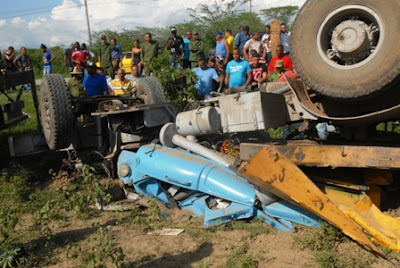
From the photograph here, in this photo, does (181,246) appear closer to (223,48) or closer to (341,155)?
(341,155)

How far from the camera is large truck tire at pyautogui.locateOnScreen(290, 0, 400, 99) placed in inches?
132

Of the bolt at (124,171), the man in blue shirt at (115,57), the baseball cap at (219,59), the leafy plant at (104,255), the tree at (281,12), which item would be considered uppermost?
the tree at (281,12)

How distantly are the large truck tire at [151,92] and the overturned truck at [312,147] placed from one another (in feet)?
4.77

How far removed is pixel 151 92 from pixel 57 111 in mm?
1646

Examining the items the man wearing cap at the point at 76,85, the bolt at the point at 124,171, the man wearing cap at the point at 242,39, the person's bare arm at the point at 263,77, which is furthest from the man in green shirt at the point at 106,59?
the bolt at the point at 124,171

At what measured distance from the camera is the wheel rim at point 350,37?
3469 millimetres

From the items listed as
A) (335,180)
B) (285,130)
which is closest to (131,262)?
(335,180)

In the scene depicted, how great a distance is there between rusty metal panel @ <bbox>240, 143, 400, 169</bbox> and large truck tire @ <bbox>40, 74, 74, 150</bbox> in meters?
3.18

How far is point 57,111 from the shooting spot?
6117 mm

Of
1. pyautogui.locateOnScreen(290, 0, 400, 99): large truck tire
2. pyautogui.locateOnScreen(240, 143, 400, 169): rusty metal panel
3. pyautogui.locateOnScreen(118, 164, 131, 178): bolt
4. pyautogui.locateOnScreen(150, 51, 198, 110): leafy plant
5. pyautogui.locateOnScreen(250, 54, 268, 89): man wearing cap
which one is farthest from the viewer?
pyautogui.locateOnScreen(150, 51, 198, 110): leafy plant

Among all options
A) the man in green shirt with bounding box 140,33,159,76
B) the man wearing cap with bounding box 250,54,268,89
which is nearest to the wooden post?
the man wearing cap with bounding box 250,54,268,89

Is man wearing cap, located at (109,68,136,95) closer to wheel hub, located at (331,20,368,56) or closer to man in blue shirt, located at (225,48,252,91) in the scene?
man in blue shirt, located at (225,48,252,91)

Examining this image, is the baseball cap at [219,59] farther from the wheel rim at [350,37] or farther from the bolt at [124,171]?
the wheel rim at [350,37]

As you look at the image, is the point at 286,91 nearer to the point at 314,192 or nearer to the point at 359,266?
the point at 314,192
